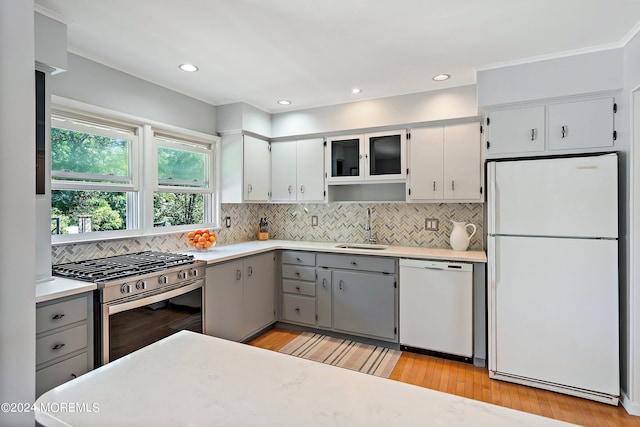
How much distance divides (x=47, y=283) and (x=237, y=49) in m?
1.97

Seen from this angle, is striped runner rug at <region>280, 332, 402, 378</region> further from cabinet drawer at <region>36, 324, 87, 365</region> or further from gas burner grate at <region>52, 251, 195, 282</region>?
cabinet drawer at <region>36, 324, 87, 365</region>

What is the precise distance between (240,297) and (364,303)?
1.21 meters

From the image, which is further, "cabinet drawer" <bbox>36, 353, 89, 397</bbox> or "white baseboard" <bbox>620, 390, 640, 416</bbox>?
"white baseboard" <bbox>620, 390, 640, 416</bbox>

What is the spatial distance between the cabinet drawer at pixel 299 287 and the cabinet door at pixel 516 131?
6.97 feet

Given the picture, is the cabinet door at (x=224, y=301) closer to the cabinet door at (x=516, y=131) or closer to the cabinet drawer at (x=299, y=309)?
the cabinet drawer at (x=299, y=309)

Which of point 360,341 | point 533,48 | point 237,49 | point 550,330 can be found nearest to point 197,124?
point 237,49

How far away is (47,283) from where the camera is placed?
2.02 metres

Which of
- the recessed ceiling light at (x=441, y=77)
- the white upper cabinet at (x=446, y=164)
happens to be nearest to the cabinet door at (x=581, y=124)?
the white upper cabinet at (x=446, y=164)

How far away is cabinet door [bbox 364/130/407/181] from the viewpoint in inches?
135

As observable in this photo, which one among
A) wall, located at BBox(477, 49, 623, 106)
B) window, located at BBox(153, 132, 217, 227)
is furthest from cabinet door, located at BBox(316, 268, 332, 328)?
wall, located at BBox(477, 49, 623, 106)

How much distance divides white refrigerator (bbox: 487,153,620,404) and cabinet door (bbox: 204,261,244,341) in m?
2.21

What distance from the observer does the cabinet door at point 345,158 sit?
11.9 ft

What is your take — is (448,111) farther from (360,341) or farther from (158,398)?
(158,398)

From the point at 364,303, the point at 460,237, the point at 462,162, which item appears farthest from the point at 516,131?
the point at 364,303
